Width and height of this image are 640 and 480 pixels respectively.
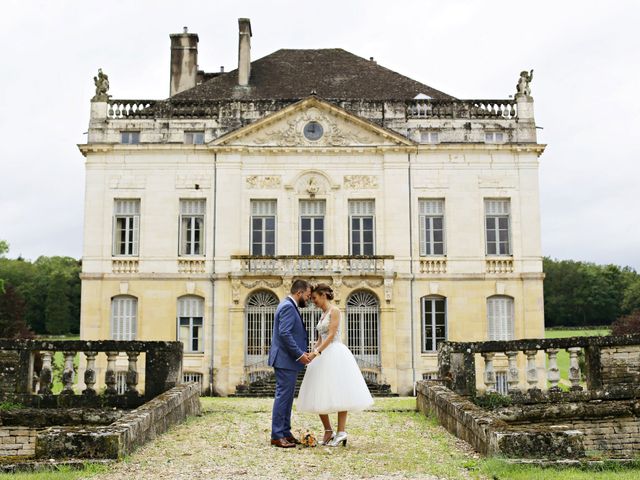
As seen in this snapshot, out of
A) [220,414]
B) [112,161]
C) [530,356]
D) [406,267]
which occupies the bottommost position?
[220,414]

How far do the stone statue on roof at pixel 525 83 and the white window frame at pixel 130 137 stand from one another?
12939mm

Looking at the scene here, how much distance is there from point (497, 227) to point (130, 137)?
12651 millimetres

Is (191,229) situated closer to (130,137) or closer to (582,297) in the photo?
(130,137)

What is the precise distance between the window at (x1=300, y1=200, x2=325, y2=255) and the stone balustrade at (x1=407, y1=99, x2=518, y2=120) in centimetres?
440

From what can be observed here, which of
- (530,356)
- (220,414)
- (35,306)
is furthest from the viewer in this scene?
(35,306)

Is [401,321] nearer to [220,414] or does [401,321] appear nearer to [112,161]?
[112,161]

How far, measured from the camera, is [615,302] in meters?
64.1

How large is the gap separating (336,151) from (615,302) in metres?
46.4

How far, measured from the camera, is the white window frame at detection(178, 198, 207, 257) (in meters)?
25.3

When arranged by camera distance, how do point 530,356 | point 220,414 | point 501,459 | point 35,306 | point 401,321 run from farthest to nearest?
point 35,306 → point 401,321 → point 220,414 → point 530,356 → point 501,459

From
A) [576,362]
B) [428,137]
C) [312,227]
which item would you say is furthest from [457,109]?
[576,362]

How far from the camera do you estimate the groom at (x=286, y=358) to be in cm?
842

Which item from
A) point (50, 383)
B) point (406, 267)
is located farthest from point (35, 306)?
point (50, 383)

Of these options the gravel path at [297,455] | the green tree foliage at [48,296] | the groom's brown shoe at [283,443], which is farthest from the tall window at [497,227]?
the green tree foliage at [48,296]
